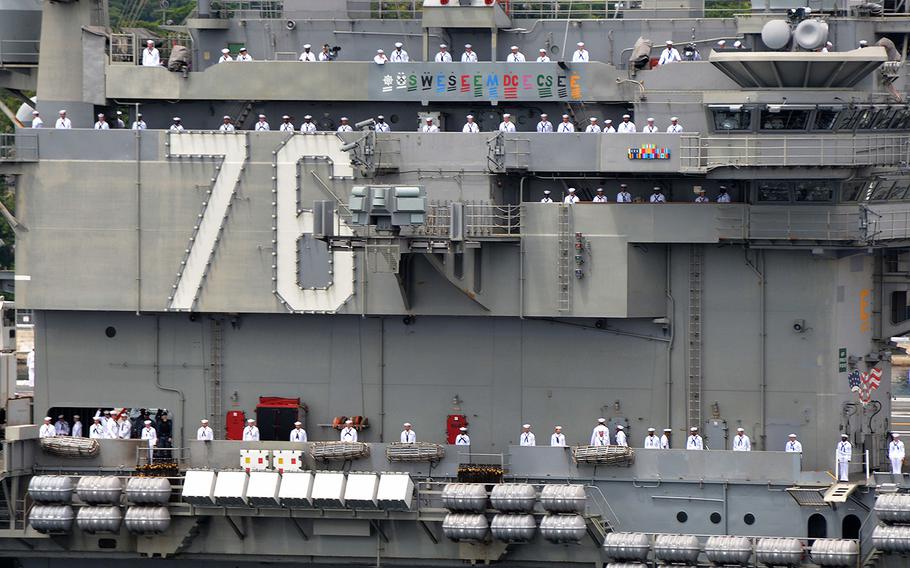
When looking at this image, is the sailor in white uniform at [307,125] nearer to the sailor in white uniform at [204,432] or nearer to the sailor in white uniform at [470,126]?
the sailor in white uniform at [470,126]

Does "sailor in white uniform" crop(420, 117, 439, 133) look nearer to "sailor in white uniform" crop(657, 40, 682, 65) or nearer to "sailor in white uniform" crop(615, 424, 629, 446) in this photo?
"sailor in white uniform" crop(657, 40, 682, 65)

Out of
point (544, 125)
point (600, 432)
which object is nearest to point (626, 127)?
point (544, 125)

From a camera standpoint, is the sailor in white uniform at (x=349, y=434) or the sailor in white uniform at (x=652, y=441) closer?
the sailor in white uniform at (x=652, y=441)

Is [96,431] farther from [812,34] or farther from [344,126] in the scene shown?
[812,34]

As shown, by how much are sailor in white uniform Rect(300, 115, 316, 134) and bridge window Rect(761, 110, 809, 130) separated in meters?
10.2

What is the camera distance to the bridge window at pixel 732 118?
123 feet

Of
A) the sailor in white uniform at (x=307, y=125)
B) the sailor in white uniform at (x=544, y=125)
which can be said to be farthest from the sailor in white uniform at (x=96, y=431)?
the sailor in white uniform at (x=544, y=125)

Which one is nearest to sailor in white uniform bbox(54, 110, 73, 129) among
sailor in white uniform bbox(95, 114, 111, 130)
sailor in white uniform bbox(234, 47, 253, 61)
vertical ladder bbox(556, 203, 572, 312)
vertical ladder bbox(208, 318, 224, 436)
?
sailor in white uniform bbox(95, 114, 111, 130)

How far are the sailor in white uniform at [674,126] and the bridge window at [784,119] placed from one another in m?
1.90

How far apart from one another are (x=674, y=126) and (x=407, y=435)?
9.16m

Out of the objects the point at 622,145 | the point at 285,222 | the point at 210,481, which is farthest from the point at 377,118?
the point at 210,481

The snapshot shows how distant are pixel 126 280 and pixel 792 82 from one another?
1570 cm

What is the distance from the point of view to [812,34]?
36875 millimetres

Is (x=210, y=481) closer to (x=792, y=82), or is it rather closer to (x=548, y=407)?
(x=548, y=407)
